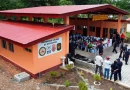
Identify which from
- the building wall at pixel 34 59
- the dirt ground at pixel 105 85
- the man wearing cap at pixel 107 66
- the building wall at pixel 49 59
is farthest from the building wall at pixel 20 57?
the man wearing cap at pixel 107 66

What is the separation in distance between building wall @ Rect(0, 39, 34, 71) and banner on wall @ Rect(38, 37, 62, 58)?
76 centimetres

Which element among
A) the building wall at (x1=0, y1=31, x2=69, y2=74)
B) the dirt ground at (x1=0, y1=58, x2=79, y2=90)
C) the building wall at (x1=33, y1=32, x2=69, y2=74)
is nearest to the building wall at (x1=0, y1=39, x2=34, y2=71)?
the building wall at (x1=0, y1=31, x2=69, y2=74)

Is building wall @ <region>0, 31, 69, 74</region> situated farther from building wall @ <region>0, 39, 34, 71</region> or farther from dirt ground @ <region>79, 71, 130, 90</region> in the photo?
dirt ground @ <region>79, 71, 130, 90</region>

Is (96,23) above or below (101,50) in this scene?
above

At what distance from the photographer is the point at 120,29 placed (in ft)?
67.4

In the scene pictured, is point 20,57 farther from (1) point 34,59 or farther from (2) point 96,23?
(2) point 96,23

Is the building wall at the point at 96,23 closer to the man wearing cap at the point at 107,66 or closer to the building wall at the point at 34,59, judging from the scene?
the building wall at the point at 34,59

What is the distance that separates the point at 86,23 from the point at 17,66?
12.9 meters

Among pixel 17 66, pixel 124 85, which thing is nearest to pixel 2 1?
pixel 17 66

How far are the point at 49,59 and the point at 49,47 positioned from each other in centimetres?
86

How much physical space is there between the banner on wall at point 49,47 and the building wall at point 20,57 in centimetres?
76

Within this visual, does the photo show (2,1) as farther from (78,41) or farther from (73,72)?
(73,72)

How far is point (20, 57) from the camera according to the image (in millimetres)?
12305

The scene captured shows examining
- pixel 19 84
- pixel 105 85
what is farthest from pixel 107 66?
pixel 19 84
